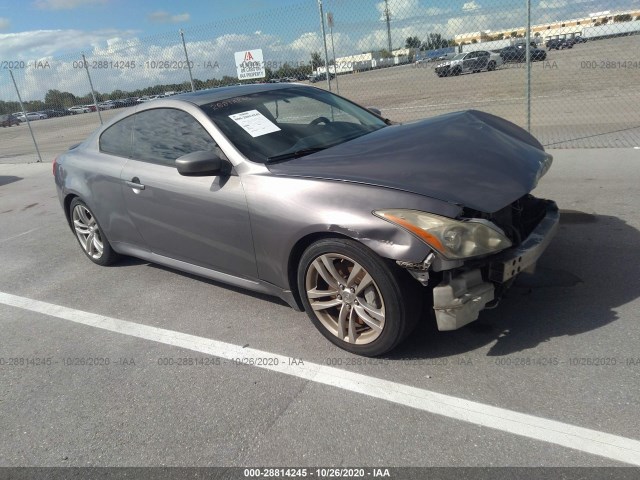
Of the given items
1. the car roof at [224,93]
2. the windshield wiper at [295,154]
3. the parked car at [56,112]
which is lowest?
the windshield wiper at [295,154]

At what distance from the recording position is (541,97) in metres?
15.5

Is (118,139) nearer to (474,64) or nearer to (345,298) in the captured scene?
(345,298)

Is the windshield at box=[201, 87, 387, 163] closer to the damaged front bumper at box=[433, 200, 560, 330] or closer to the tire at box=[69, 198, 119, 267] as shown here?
the damaged front bumper at box=[433, 200, 560, 330]

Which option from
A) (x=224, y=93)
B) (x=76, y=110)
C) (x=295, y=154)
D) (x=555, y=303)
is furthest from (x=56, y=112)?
(x=555, y=303)

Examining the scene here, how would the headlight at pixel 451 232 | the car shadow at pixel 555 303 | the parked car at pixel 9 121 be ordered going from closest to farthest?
the headlight at pixel 451 232, the car shadow at pixel 555 303, the parked car at pixel 9 121

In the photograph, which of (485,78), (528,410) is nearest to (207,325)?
(528,410)

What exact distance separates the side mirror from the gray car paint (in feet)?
0.29

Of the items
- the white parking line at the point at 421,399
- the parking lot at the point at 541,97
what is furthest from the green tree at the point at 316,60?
the white parking line at the point at 421,399

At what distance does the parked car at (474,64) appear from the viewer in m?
22.5

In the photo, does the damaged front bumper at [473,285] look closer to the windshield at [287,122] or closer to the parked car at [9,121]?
the windshield at [287,122]

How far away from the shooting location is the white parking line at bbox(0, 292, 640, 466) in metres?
2.24

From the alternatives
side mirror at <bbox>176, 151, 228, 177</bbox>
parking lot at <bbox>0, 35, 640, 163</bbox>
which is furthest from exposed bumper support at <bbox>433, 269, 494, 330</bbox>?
parking lot at <bbox>0, 35, 640, 163</bbox>

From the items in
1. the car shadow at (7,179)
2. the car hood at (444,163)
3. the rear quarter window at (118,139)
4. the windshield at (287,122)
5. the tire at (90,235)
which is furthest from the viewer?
the car shadow at (7,179)

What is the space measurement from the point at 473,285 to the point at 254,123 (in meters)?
1.96
